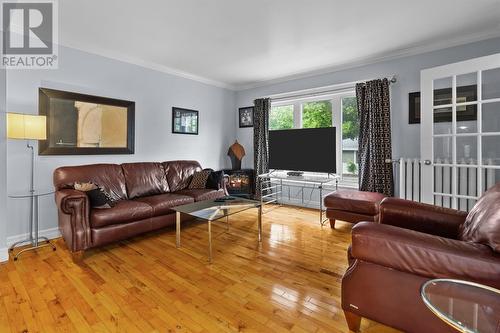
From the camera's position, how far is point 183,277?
216 cm

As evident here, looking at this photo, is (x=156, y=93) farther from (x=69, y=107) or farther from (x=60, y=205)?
(x=60, y=205)

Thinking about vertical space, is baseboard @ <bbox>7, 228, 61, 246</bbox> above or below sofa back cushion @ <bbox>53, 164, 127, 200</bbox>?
below

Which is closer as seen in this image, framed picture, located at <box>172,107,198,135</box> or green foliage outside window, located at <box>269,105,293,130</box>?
framed picture, located at <box>172,107,198,135</box>

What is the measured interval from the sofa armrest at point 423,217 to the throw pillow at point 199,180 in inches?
106

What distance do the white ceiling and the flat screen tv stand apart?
1.13m

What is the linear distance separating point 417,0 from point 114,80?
12.3 feet

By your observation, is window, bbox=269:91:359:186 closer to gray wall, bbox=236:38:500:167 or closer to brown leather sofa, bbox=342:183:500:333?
gray wall, bbox=236:38:500:167

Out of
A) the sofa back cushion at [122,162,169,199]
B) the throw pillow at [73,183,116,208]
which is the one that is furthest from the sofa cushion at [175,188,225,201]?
the throw pillow at [73,183,116,208]

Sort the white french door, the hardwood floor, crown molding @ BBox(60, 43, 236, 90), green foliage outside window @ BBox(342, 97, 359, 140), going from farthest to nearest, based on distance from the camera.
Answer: green foliage outside window @ BBox(342, 97, 359, 140) < crown molding @ BBox(60, 43, 236, 90) < the white french door < the hardwood floor

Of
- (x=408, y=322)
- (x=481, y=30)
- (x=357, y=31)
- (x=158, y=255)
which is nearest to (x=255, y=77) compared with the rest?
(x=357, y=31)

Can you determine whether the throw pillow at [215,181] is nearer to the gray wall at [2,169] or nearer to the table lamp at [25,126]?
the table lamp at [25,126]

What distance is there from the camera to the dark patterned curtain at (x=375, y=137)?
11.8 ft

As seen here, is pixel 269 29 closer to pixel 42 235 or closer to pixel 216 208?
pixel 216 208

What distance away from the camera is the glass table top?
2617 millimetres
